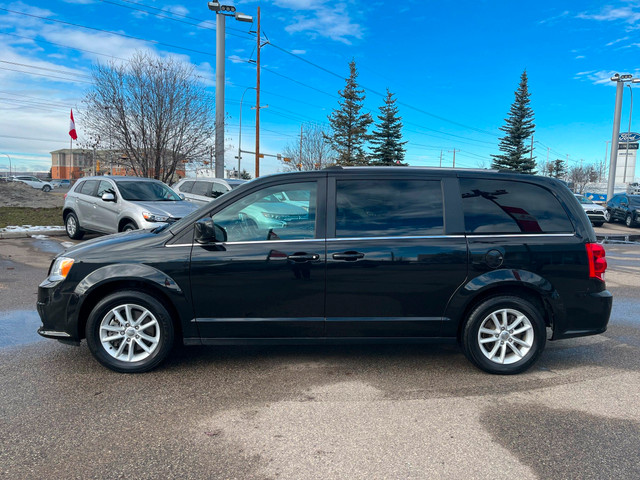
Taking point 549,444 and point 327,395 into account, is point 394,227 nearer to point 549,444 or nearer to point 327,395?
point 327,395

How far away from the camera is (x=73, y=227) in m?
12.8

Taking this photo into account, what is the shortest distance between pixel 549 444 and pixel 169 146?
1775cm

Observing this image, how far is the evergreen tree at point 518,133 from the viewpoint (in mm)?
43812

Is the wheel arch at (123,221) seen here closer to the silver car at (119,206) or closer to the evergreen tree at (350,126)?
the silver car at (119,206)

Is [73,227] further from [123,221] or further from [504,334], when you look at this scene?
[504,334]

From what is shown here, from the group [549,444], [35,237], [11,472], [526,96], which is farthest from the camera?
[526,96]

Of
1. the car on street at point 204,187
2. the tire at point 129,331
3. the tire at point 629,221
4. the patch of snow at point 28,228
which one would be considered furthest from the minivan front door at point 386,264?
the tire at point 629,221

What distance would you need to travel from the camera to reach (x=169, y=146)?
18.5m

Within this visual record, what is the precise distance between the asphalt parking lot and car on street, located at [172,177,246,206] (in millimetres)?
9869

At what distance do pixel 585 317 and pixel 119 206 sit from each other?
984 cm

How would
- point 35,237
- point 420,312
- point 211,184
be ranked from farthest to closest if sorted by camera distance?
point 211,184 → point 35,237 → point 420,312

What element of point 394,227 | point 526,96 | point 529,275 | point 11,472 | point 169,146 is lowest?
point 11,472

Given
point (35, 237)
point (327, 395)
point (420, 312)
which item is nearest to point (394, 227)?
point (420, 312)

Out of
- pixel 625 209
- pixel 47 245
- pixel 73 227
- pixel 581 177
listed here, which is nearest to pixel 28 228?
pixel 73 227
